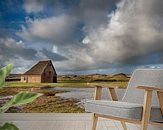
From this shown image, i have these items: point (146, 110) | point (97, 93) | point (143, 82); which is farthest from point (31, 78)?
point (146, 110)

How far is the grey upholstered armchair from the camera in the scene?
97.5 inches

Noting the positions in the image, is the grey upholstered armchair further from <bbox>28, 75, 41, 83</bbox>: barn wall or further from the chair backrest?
<bbox>28, 75, 41, 83</bbox>: barn wall

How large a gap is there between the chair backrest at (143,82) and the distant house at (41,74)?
1.98m

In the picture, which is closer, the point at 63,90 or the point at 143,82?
the point at 143,82

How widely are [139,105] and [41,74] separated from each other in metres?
2.71

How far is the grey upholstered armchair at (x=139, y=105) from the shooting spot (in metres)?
2.48

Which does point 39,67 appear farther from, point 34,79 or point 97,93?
point 97,93

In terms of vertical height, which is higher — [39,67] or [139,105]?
[39,67]

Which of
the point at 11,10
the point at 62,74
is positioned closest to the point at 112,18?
the point at 62,74

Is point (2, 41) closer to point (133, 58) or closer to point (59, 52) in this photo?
point (59, 52)

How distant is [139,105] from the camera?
8.40 feet

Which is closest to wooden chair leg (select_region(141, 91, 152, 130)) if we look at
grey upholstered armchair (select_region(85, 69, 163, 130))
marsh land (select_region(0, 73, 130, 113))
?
grey upholstered armchair (select_region(85, 69, 163, 130))

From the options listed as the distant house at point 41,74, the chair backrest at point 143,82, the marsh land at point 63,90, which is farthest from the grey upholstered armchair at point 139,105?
the distant house at point 41,74

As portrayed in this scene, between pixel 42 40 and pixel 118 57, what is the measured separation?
1266 millimetres
